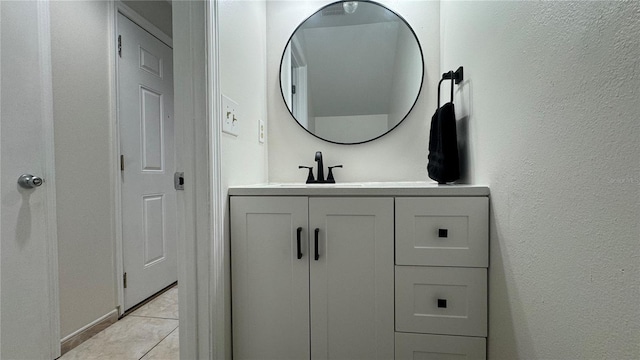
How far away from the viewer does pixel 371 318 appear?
3.25 feet

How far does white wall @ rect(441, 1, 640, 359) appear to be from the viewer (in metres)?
0.43

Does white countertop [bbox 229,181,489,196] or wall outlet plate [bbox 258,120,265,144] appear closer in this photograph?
white countertop [bbox 229,181,489,196]

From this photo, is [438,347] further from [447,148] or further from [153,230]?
[153,230]

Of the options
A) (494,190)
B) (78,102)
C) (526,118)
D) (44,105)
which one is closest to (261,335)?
(494,190)

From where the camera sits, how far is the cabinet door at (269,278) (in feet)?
3.36

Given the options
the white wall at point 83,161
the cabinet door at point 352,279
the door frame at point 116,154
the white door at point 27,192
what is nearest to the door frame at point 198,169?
the cabinet door at point 352,279

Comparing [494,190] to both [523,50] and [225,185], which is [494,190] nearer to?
[523,50]

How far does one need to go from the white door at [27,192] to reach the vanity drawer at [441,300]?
155cm

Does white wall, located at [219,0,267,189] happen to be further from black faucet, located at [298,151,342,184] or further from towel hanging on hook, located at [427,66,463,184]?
towel hanging on hook, located at [427,66,463,184]

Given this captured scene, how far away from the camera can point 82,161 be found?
1.45 m

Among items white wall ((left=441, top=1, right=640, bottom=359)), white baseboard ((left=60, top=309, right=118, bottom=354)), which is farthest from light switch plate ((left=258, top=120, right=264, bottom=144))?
white baseboard ((left=60, top=309, right=118, bottom=354))

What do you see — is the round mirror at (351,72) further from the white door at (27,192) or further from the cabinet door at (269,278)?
the white door at (27,192)

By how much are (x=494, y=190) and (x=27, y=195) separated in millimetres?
1880

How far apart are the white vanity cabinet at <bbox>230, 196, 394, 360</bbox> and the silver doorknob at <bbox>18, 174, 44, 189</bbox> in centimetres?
89
